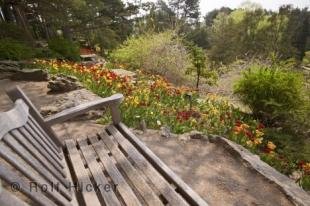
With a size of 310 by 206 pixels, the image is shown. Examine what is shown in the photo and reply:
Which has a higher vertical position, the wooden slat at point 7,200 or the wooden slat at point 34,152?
the wooden slat at point 7,200

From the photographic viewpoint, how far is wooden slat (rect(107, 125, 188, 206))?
2.04 meters

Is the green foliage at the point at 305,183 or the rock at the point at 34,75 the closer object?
the green foliage at the point at 305,183

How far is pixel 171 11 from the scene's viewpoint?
165ft

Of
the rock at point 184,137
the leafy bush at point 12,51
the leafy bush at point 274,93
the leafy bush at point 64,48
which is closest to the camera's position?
the rock at point 184,137

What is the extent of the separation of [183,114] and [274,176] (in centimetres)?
215

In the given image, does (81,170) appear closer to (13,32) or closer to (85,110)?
(85,110)

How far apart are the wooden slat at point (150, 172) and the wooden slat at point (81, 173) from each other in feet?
1.33

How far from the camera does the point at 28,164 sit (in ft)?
5.93

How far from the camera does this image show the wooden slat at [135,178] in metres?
2.12

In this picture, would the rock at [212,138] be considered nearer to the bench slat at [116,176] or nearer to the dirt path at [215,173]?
the dirt path at [215,173]

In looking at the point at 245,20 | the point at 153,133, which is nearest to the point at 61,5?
the point at 153,133

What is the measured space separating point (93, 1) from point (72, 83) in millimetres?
11232

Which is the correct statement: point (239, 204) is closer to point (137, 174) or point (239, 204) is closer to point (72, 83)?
point (137, 174)

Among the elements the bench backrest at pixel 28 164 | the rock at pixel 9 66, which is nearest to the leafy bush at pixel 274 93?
the bench backrest at pixel 28 164
